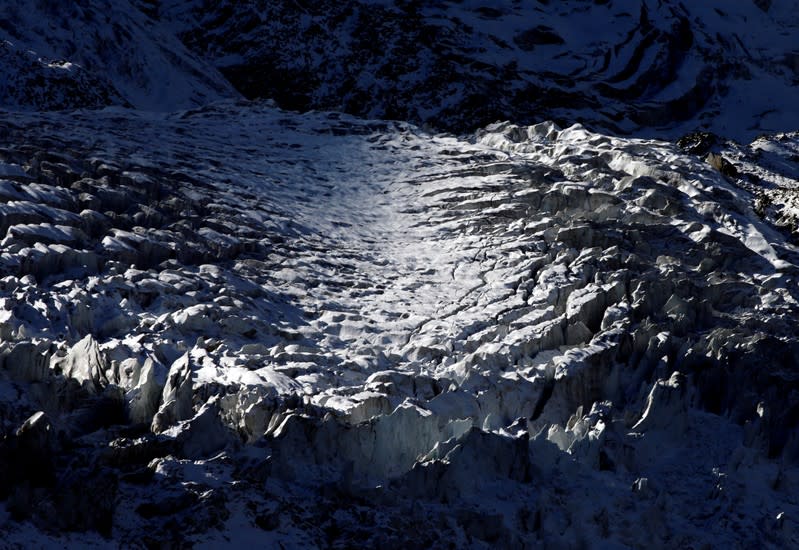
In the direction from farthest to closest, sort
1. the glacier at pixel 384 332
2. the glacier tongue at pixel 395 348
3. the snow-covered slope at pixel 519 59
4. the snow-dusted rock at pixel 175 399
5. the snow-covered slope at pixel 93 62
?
1. the snow-covered slope at pixel 519 59
2. the snow-covered slope at pixel 93 62
3. the snow-dusted rock at pixel 175 399
4. the glacier tongue at pixel 395 348
5. the glacier at pixel 384 332

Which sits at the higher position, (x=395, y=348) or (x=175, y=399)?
(x=175, y=399)

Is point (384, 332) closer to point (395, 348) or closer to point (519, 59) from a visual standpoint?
point (395, 348)

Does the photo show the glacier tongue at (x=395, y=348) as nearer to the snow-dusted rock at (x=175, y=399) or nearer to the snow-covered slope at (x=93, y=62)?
the snow-dusted rock at (x=175, y=399)

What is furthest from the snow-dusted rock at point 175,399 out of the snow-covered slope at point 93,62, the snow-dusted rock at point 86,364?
the snow-covered slope at point 93,62

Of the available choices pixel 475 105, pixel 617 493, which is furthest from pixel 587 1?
pixel 617 493

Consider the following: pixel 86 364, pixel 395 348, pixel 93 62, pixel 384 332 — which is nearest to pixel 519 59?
pixel 93 62

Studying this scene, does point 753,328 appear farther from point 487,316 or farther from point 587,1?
point 587,1
